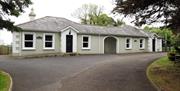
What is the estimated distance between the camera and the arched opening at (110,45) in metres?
42.5

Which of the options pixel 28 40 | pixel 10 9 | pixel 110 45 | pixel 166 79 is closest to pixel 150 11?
pixel 166 79

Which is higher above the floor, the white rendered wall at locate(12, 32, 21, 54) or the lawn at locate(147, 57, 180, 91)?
the white rendered wall at locate(12, 32, 21, 54)

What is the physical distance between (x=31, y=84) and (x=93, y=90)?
3.23 metres

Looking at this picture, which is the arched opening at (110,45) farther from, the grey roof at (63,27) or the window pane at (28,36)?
the window pane at (28,36)

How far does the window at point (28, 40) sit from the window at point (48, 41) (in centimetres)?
168

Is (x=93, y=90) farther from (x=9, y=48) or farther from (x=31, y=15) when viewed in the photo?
(x=9, y=48)

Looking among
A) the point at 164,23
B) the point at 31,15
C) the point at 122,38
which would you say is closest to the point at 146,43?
the point at 122,38

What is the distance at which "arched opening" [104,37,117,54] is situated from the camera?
4253 centimetres

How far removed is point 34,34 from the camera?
33.5 m

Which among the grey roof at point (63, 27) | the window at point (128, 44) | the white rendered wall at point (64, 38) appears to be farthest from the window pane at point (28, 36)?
the window at point (128, 44)

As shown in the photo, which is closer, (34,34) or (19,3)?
(19,3)

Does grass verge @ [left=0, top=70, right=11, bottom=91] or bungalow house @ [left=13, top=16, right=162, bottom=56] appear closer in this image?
grass verge @ [left=0, top=70, right=11, bottom=91]

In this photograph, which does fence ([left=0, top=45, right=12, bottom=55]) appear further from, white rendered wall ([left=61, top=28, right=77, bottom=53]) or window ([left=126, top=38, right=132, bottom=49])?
window ([left=126, top=38, right=132, bottom=49])

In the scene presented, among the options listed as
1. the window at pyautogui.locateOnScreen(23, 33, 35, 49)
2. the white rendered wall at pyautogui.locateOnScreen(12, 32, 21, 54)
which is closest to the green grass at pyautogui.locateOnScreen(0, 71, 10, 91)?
the white rendered wall at pyautogui.locateOnScreen(12, 32, 21, 54)
